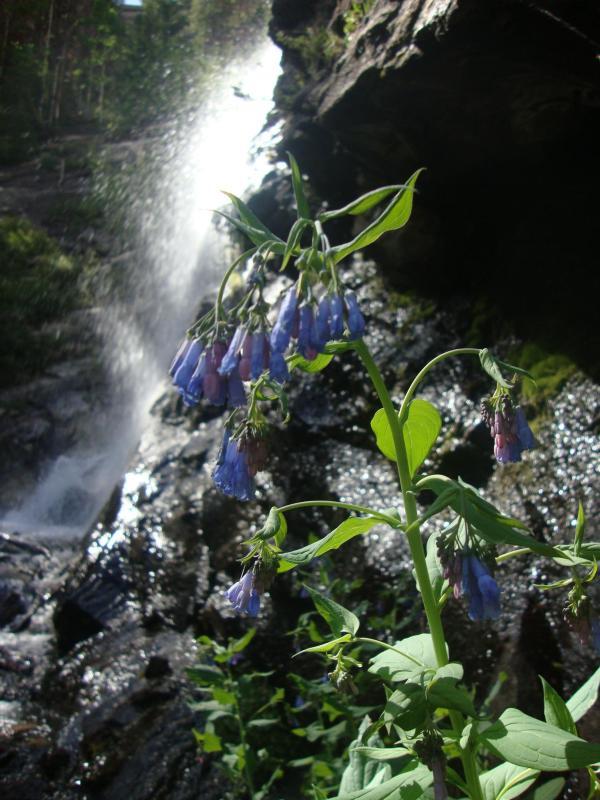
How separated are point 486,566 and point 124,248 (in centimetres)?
1065

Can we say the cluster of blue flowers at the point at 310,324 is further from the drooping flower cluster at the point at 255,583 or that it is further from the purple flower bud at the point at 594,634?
the purple flower bud at the point at 594,634

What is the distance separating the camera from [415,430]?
158cm

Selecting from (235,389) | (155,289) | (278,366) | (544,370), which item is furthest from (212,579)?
(155,289)

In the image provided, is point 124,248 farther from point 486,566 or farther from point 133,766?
point 486,566

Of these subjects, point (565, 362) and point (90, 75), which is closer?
point (565, 362)

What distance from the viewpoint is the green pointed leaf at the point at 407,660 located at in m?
1.38

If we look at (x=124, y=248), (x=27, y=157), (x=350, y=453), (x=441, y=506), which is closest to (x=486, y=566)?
(x=441, y=506)

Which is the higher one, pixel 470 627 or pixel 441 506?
pixel 441 506

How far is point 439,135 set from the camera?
4.27 metres

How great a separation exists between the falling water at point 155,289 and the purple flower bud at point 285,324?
193 inches

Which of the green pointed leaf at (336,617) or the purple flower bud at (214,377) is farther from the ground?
the purple flower bud at (214,377)

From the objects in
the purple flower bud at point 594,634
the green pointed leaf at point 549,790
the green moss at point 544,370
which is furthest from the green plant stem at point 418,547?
the green moss at point 544,370

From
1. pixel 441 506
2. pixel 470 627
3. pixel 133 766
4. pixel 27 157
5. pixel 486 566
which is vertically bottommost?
pixel 133 766

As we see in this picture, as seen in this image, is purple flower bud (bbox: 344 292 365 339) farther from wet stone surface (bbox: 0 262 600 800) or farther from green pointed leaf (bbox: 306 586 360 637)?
wet stone surface (bbox: 0 262 600 800)
